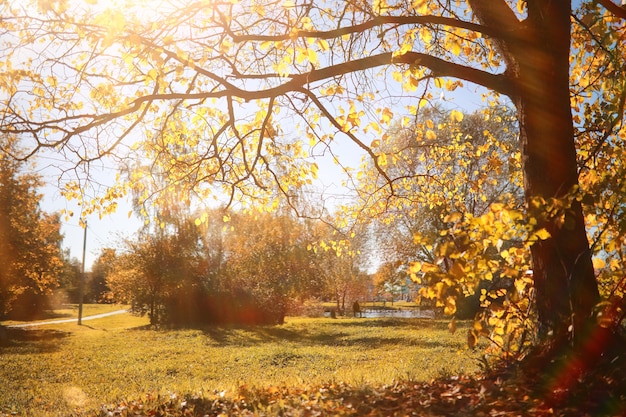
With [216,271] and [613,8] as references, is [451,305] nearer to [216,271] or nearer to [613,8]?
[613,8]

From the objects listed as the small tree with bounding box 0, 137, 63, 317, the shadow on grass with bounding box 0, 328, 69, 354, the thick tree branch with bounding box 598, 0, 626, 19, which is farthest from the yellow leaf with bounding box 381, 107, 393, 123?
the small tree with bounding box 0, 137, 63, 317

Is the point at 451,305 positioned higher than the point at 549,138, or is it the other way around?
the point at 549,138

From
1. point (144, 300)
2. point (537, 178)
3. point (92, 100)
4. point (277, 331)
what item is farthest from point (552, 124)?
point (144, 300)

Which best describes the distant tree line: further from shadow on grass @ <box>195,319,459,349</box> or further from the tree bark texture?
the tree bark texture

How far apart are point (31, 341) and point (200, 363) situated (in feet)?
41.9

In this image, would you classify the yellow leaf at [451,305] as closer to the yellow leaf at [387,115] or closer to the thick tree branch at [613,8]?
the yellow leaf at [387,115]

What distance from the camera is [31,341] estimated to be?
68.5 feet

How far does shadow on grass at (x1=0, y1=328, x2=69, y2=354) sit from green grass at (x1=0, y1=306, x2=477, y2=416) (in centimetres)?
4

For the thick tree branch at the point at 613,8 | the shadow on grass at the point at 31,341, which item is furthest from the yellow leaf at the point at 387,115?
the shadow on grass at the point at 31,341

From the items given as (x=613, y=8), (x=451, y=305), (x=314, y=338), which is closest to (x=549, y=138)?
(x=613, y=8)

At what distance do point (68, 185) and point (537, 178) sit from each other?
7971 mm

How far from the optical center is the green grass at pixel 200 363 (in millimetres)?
8281

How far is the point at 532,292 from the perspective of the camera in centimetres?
511

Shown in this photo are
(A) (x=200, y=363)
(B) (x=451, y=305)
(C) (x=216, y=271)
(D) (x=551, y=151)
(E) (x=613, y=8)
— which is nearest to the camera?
(B) (x=451, y=305)
